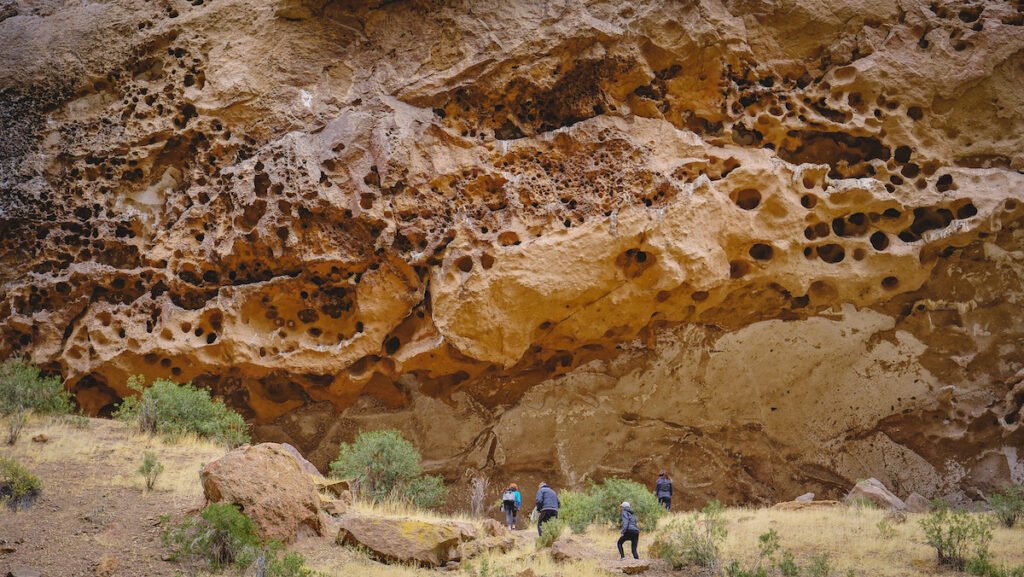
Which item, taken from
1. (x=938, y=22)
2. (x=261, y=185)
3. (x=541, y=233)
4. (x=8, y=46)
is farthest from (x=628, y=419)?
(x=8, y=46)

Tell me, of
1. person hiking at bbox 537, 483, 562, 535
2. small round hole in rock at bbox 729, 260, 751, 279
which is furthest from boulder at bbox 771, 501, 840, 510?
small round hole in rock at bbox 729, 260, 751, 279

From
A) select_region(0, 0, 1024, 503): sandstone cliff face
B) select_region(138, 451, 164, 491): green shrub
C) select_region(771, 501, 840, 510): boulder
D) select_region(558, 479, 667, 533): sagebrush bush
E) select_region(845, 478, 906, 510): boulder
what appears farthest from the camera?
select_region(0, 0, 1024, 503): sandstone cliff face

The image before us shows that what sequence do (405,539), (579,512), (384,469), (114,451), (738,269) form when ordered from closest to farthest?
(405,539) → (114,451) → (579,512) → (384,469) → (738,269)

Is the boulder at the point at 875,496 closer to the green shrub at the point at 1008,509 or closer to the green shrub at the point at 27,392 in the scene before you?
the green shrub at the point at 1008,509

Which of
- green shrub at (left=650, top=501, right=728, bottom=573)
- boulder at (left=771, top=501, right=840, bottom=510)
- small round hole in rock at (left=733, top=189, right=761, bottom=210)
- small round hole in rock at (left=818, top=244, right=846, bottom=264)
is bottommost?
boulder at (left=771, top=501, right=840, bottom=510)

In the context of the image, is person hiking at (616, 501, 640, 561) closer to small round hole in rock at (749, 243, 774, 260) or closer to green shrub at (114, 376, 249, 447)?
small round hole in rock at (749, 243, 774, 260)

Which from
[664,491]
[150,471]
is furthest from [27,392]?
[664,491]

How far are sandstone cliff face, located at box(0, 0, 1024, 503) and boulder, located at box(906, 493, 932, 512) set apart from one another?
0.86 m

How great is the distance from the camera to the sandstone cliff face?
41.7 feet

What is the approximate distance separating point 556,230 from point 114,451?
638 cm

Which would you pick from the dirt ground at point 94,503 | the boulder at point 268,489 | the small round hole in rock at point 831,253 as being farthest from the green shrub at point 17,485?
the small round hole in rock at point 831,253

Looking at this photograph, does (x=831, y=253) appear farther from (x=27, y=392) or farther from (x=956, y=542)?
(x=27, y=392)

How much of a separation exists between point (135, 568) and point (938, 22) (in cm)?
1313

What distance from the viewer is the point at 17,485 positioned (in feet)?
27.5
